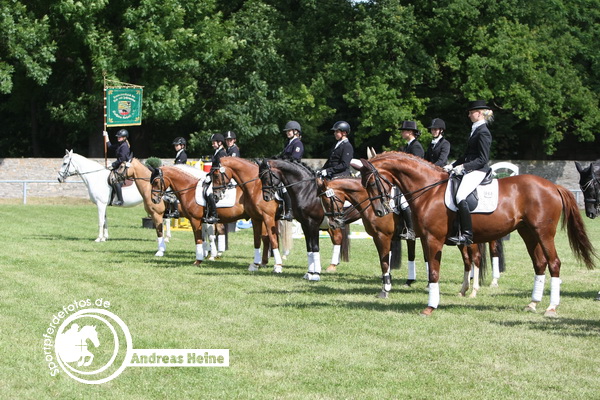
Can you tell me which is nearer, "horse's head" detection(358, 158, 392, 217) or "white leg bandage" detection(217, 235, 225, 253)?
"horse's head" detection(358, 158, 392, 217)

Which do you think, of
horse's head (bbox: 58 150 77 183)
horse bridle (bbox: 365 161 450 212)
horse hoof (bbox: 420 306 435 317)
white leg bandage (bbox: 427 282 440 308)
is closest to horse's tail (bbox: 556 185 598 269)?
horse bridle (bbox: 365 161 450 212)

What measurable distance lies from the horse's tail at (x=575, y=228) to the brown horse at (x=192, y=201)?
21.8ft

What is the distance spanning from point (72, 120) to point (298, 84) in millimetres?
11913

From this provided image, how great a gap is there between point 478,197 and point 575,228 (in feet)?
5.27

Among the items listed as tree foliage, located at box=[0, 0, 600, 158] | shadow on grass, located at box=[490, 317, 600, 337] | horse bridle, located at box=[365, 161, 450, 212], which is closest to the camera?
shadow on grass, located at box=[490, 317, 600, 337]

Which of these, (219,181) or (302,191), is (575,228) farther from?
(219,181)

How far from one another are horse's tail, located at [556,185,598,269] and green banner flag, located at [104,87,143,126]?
24.2 meters

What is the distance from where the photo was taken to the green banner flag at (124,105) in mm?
34062

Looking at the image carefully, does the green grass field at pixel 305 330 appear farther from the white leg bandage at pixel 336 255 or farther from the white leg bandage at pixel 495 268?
the white leg bandage at pixel 495 268

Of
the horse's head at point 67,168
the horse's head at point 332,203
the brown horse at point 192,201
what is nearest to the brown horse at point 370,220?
the horse's head at point 332,203

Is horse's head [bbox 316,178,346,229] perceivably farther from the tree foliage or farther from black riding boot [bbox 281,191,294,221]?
the tree foliage

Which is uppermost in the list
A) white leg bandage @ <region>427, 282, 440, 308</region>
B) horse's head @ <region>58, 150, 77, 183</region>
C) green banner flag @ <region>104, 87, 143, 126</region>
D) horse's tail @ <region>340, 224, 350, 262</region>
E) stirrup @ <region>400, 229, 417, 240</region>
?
green banner flag @ <region>104, 87, 143, 126</region>

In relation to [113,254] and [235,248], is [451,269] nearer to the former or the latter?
[235,248]

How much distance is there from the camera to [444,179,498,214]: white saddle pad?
1191 cm
